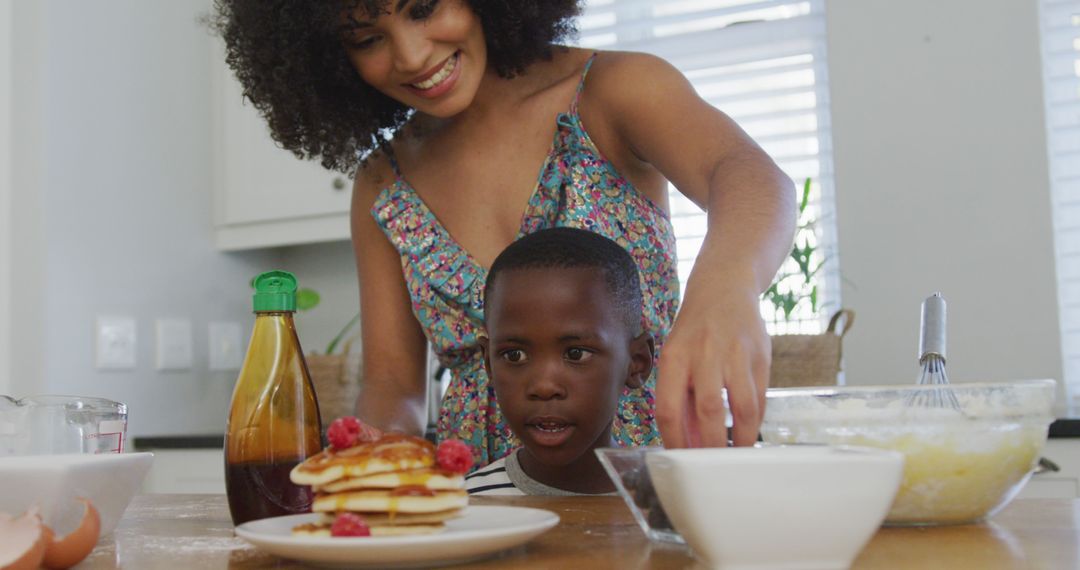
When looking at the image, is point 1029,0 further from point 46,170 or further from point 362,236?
point 46,170

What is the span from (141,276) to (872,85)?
5.43 ft

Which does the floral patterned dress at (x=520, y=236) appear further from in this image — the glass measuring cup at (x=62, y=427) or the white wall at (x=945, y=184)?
the white wall at (x=945, y=184)

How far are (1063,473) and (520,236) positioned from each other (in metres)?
1.09

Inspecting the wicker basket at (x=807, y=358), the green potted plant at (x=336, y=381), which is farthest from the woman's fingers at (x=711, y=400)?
the green potted plant at (x=336, y=381)

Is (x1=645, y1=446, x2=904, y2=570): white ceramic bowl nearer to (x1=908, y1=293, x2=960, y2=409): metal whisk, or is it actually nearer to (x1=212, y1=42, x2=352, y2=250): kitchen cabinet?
(x1=908, y1=293, x2=960, y2=409): metal whisk

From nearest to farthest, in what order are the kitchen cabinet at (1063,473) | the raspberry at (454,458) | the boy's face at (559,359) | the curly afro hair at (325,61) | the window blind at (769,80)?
the raspberry at (454,458) < the boy's face at (559,359) < the curly afro hair at (325,61) < the kitchen cabinet at (1063,473) < the window blind at (769,80)

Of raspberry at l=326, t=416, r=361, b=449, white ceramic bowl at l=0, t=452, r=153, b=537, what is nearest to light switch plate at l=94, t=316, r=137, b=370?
white ceramic bowl at l=0, t=452, r=153, b=537

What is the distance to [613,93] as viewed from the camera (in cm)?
133

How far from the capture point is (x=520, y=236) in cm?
143

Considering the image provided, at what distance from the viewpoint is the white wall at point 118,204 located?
2195mm

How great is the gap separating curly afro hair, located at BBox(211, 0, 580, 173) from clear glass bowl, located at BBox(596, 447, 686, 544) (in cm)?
74

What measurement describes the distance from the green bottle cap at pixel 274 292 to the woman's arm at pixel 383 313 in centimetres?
76

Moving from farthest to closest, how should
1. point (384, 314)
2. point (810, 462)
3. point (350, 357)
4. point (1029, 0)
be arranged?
1. point (350, 357)
2. point (1029, 0)
3. point (384, 314)
4. point (810, 462)

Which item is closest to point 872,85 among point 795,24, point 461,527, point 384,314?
point 795,24
